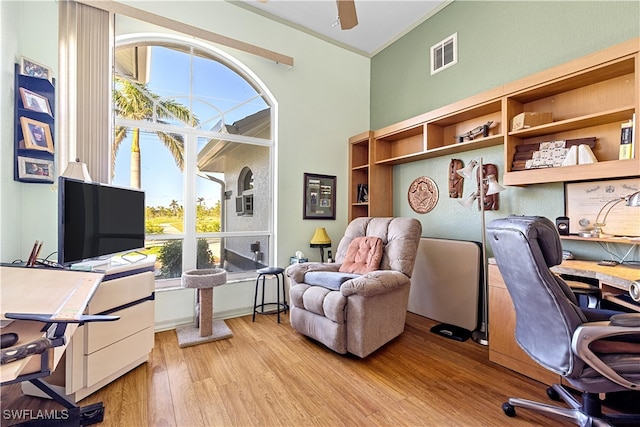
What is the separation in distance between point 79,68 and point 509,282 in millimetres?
3541

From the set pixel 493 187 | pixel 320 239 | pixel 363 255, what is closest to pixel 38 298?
pixel 363 255

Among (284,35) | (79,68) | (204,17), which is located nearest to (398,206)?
(284,35)

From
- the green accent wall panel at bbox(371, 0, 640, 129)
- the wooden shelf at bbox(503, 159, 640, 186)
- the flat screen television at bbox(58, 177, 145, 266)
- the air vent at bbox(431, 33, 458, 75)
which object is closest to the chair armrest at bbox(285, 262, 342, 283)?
the flat screen television at bbox(58, 177, 145, 266)

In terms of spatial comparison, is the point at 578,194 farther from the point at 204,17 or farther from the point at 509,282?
the point at 204,17

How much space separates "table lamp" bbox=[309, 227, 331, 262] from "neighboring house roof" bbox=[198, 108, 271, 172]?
139cm

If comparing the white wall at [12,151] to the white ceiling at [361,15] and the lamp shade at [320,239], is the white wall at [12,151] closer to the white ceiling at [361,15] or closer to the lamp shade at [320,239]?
the white ceiling at [361,15]

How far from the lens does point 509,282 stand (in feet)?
5.05

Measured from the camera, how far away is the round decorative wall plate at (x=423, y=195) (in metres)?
3.38

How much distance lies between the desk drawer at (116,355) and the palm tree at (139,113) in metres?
1.48

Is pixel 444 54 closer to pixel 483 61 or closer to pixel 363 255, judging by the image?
pixel 483 61

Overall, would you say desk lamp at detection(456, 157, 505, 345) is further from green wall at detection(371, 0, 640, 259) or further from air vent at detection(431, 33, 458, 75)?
air vent at detection(431, 33, 458, 75)

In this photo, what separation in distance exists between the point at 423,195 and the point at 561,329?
7.63ft

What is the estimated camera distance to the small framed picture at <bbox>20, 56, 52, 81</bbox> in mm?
2076

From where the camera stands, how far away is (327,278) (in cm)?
251
